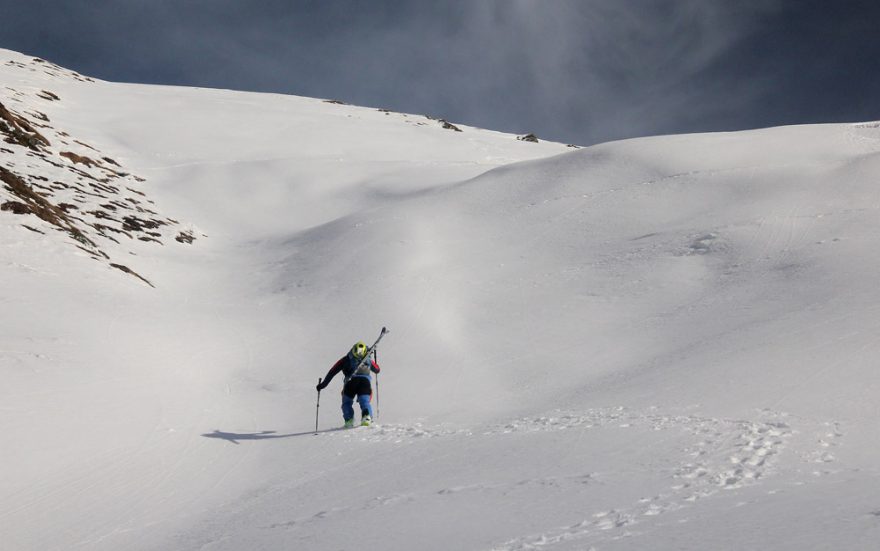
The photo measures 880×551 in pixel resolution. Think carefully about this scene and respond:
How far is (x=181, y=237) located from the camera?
2370 cm

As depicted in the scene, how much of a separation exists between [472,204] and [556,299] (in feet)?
29.7

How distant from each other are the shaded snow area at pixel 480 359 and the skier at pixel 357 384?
341 millimetres

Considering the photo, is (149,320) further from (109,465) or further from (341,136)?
(341,136)

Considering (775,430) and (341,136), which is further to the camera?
(341,136)

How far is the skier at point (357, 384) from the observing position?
9.51 meters

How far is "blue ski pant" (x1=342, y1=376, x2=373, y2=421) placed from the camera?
31.3 feet

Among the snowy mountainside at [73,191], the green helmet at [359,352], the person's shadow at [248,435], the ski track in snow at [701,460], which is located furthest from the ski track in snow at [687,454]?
the snowy mountainside at [73,191]

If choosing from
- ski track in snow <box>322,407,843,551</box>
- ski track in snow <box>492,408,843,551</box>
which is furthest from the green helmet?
ski track in snow <box>492,408,843,551</box>

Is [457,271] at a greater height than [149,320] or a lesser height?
greater

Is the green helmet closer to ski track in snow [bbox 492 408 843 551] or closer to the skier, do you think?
the skier

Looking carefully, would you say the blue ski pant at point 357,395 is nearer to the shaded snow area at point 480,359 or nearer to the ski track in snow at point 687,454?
the shaded snow area at point 480,359

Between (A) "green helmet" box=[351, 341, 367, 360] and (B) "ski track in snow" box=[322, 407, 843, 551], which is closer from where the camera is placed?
(B) "ski track in snow" box=[322, 407, 843, 551]

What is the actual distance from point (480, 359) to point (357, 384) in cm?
286

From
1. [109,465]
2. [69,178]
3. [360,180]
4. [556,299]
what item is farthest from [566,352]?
[360,180]
